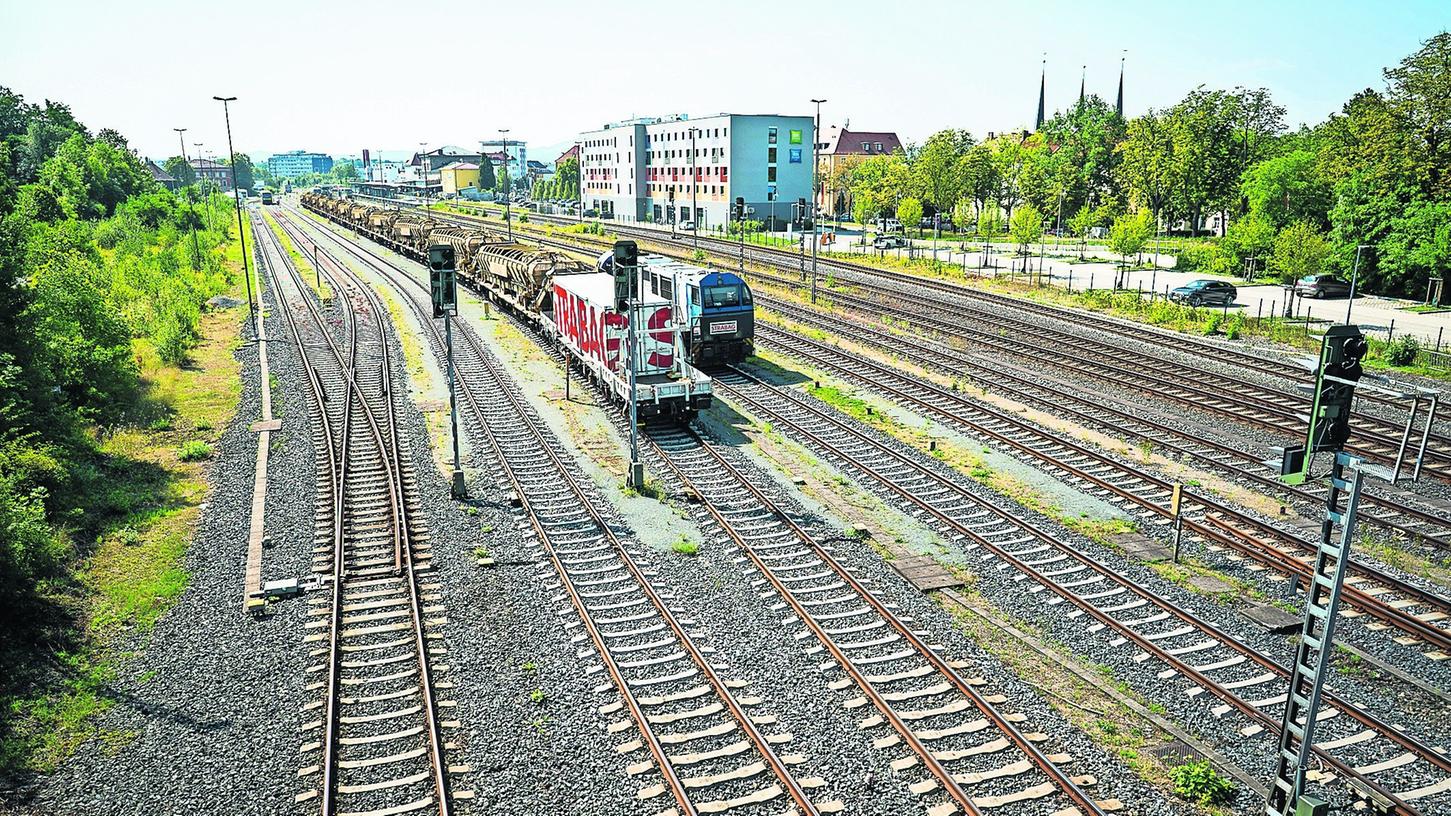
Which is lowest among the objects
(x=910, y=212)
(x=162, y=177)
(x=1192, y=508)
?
(x=1192, y=508)

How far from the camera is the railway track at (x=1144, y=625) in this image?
9891 mm

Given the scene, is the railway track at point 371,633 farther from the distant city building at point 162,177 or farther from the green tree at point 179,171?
the green tree at point 179,171

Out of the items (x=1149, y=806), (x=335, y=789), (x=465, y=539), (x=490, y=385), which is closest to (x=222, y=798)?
(x=335, y=789)

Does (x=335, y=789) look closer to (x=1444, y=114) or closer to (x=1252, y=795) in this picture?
(x=1252, y=795)

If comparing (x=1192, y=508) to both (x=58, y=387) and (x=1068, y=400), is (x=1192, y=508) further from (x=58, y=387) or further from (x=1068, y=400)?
(x=58, y=387)

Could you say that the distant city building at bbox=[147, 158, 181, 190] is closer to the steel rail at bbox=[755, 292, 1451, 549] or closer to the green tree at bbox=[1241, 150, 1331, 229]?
the steel rail at bbox=[755, 292, 1451, 549]

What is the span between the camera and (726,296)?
97.3 feet

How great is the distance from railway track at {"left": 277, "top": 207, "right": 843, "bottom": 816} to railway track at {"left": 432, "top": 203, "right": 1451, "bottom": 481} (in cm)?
1711

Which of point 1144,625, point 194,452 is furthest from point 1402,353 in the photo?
point 194,452

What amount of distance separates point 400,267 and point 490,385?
121 feet

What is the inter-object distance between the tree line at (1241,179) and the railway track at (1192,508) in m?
25.2

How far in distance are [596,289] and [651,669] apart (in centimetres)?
Result: 1595

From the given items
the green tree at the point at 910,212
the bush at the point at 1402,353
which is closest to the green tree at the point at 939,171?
the green tree at the point at 910,212

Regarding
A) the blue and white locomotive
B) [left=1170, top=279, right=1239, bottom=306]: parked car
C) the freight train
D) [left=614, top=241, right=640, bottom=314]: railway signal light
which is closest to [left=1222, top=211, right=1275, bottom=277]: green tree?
[left=1170, top=279, right=1239, bottom=306]: parked car
